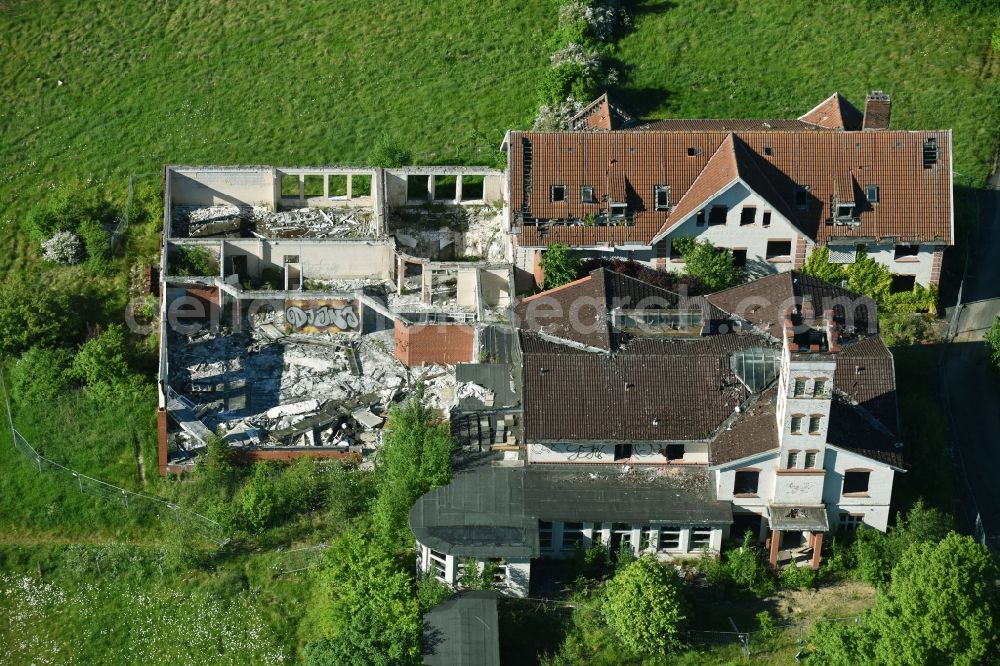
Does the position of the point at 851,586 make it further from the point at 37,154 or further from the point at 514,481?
the point at 37,154

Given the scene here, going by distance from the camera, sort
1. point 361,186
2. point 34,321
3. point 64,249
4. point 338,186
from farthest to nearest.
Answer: point 338,186
point 361,186
point 64,249
point 34,321

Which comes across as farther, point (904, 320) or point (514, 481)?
point (904, 320)

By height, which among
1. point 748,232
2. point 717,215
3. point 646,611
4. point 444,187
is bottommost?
point 646,611

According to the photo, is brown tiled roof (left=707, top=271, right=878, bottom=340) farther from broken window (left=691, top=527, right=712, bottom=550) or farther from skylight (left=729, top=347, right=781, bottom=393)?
broken window (left=691, top=527, right=712, bottom=550)

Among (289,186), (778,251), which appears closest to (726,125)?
(778,251)

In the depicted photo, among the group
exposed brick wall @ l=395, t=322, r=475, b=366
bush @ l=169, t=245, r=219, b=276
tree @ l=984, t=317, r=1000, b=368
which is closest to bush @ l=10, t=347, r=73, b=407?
bush @ l=169, t=245, r=219, b=276

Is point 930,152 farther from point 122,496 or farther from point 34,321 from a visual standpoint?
point 34,321

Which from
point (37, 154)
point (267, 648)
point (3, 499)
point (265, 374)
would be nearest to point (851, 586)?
point (267, 648)
